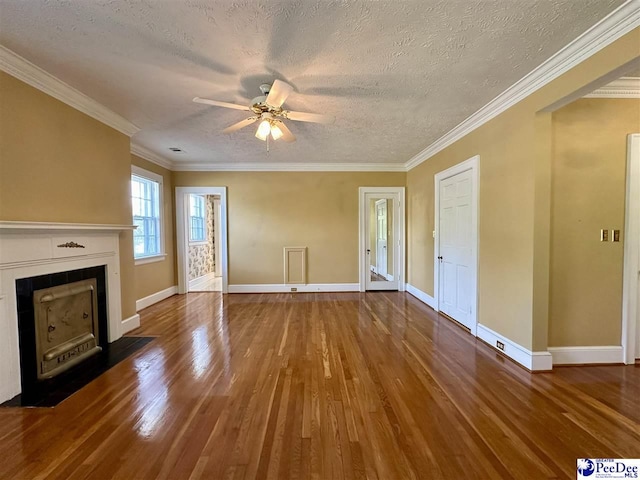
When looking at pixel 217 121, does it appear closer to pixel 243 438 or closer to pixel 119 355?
pixel 119 355

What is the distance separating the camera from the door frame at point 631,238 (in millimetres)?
2596

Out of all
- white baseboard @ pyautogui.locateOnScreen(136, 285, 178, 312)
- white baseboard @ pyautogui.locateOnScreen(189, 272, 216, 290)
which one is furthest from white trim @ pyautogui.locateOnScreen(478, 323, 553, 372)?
white baseboard @ pyautogui.locateOnScreen(189, 272, 216, 290)

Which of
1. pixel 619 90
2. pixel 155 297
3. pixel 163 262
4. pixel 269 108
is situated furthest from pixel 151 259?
pixel 619 90

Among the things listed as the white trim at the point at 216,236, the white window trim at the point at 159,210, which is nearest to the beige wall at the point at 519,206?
the white window trim at the point at 159,210

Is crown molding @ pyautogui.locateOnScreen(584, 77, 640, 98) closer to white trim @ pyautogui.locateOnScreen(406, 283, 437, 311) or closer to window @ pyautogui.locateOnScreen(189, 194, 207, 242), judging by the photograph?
white trim @ pyautogui.locateOnScreen(406, 283, 437, 311)

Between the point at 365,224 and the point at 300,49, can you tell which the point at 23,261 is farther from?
the point at 365,224

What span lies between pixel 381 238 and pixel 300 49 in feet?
14.6

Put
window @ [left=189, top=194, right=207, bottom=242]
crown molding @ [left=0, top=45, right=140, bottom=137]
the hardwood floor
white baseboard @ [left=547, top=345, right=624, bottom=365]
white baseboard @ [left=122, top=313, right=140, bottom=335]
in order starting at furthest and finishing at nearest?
window @ [left=189, top=194, right=207, bottom=242], white baseboard @ [left=122, top=313, right=140, bottom=335], white baseboard @ [left=547, top=345, right=624, bottom=365], crown molding @ [left=0, top=45, right=140, bottom=137], the hardwood floor

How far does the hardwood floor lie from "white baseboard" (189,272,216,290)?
131 inches

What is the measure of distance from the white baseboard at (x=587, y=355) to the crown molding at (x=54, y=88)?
5132 millimetres

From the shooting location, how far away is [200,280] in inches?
276

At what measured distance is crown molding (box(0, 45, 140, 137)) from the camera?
2135 mm

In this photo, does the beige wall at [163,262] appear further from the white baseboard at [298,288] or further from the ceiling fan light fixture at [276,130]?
the ceiling fan light fixture at [276,130]

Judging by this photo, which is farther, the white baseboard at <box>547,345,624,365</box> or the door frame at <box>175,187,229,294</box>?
the door frame at <box>175,187,229,294</box>
